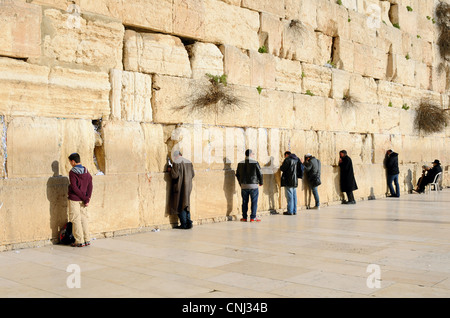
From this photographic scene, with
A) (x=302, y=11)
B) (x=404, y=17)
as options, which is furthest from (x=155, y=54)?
(x=404, y=17)

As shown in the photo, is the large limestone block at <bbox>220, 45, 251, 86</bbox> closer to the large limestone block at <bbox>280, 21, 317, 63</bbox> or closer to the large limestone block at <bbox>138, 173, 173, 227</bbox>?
the large limestone block at <bbox>280, 21, 317, 63</bbox>

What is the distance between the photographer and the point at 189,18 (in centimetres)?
894

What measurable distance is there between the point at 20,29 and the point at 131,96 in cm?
192

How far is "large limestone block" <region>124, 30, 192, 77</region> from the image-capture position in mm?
8094

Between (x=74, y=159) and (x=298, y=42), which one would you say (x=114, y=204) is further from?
(x=298, y=42)

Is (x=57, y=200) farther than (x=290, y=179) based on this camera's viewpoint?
No

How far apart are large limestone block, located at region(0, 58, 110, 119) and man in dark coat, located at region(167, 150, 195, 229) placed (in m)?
1.43

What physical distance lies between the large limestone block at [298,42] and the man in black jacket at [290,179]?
235cm

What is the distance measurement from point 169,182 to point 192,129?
1063mm

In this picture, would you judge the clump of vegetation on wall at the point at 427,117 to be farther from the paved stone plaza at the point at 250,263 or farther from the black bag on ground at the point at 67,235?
the black bag on ground at the point at 67,235

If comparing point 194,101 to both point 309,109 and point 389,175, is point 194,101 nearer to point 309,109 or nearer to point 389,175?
point 309,109

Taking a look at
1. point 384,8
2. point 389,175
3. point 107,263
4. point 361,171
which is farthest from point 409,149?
point 107,263

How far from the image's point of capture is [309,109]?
11.3 metres
